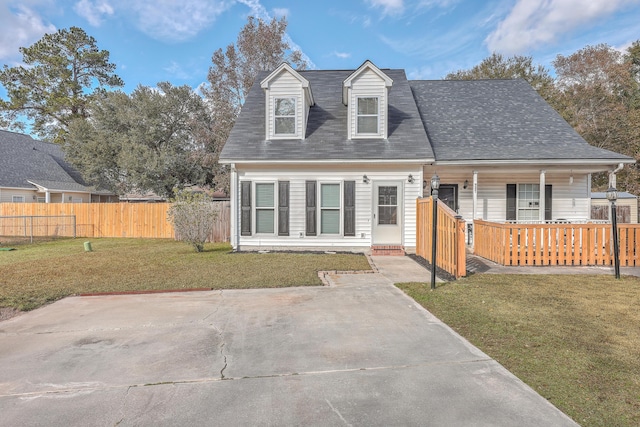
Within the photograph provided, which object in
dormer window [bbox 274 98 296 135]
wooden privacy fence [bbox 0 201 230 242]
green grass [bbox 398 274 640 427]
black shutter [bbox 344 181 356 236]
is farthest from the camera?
wooden privacy fence [bbox 0 201 230 242]

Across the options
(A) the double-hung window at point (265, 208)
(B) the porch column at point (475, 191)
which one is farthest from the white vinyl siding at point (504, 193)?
(A) the double-hung window at point (265, 208)

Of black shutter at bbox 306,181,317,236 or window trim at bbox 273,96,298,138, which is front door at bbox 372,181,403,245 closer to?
black shutter at bbox 306,181,317,236

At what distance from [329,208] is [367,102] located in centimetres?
394

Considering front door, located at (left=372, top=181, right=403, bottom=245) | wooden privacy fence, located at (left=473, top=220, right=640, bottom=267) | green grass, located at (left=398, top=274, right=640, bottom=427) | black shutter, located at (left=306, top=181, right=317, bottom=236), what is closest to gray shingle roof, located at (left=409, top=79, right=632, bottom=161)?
front door, located at (left=372, top=181, right=403, bottom=245)

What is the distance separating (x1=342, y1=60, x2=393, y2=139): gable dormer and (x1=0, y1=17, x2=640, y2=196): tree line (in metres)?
12.1

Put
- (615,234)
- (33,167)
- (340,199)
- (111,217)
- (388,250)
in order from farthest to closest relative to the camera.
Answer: (33,167) < (111,217) < (340,199) < (388,250) < (615,234)

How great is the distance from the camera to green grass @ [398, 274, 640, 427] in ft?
8.50

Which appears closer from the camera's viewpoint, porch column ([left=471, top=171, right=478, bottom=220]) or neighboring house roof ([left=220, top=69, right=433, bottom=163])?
neighboring house roof ([left=220, top=69, right=433, bottom=163])

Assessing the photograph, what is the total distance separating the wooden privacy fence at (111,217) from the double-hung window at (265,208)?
7.31 m

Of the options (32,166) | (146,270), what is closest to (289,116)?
(146,270)

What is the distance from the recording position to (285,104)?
37.5ft

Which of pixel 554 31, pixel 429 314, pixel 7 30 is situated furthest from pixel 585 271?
pixel 7 30

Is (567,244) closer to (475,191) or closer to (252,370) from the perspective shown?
(475,191)

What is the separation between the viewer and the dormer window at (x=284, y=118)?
11422 millimetres
